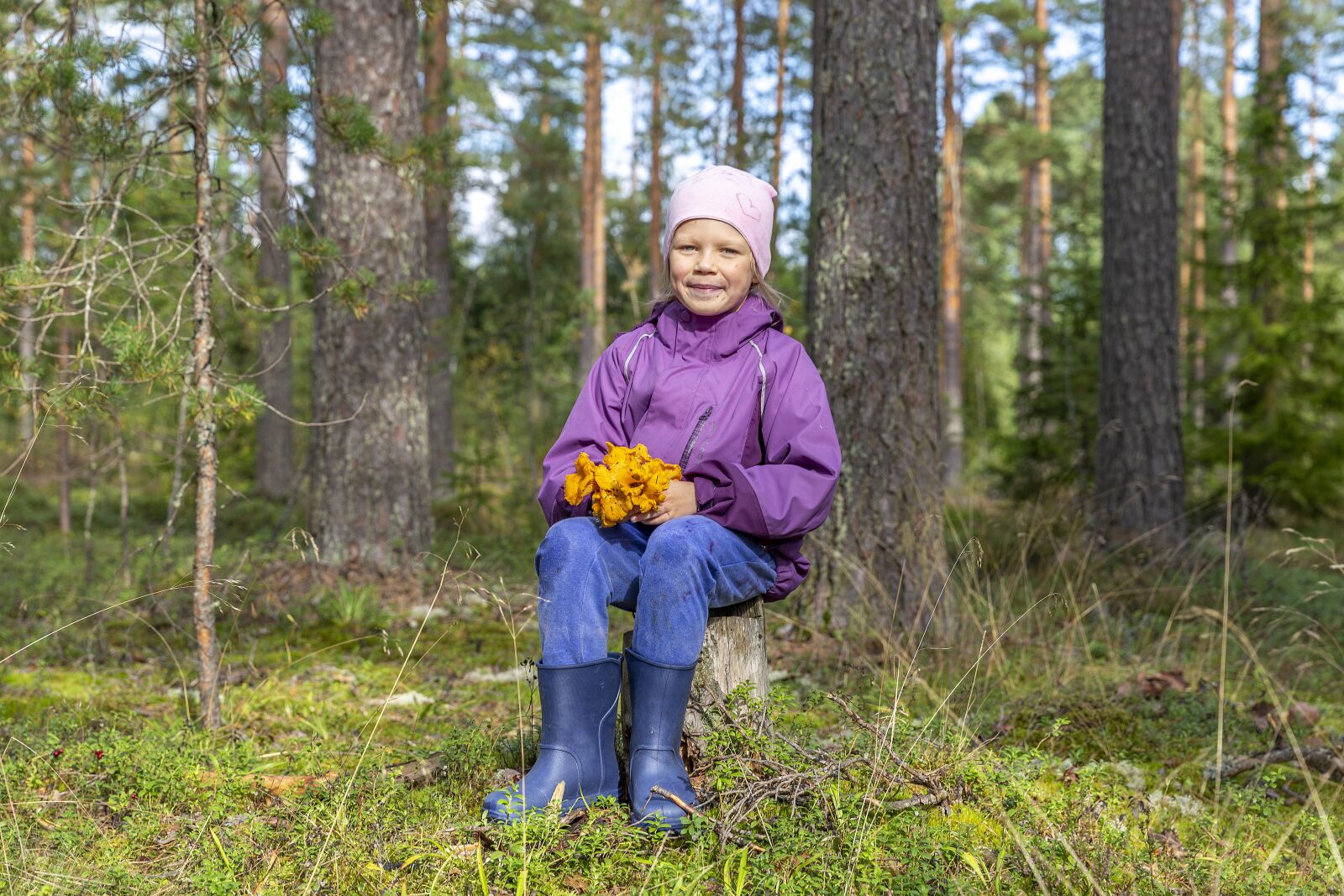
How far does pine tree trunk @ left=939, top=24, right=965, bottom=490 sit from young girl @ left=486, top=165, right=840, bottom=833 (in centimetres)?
1459

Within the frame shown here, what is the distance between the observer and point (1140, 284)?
305 inches

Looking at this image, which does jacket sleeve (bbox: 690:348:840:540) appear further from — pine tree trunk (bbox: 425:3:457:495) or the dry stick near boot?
pine tree trunk (bbox: 425:3:457:495)

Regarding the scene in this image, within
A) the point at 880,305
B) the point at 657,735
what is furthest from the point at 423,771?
the point at 880,305

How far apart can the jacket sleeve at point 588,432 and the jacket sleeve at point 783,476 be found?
1.08ft

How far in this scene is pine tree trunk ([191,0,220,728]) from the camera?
11.2 ft

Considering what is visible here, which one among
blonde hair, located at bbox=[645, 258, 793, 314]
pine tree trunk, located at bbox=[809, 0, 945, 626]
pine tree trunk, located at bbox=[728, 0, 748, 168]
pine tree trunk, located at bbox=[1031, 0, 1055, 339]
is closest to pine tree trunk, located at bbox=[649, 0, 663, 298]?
pine tree trunk, located at bbox=[728, 0, 748, 168]

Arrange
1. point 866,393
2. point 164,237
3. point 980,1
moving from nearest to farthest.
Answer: point 164,237, point 866,393, point 980,1

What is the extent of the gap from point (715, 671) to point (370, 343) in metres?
4.06

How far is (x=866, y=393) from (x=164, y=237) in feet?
10.5

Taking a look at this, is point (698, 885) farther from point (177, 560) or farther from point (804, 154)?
point (804, 154)

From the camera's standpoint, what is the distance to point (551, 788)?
2537 mm

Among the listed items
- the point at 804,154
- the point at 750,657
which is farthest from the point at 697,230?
the point at 804,154

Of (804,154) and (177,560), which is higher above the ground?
(804,154)

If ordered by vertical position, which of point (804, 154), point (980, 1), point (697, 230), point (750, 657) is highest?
point (980, 1)
